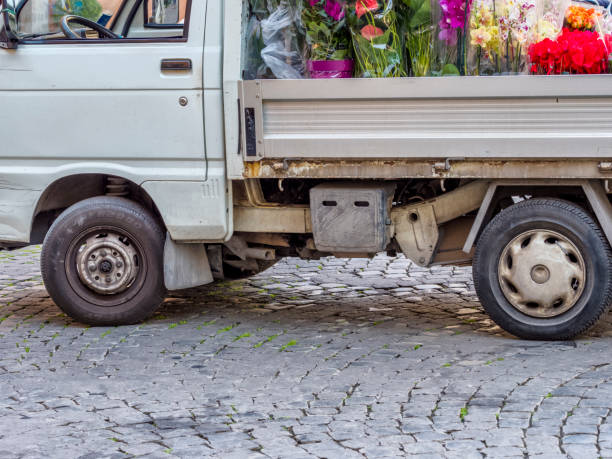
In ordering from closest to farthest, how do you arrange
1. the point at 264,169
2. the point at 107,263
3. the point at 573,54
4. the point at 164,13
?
the point at 573,54, the point at 264,169, the point at 107,263, the point at 164,13

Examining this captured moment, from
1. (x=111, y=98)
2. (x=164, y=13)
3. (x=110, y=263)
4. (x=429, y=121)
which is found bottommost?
(x=110, y=263)

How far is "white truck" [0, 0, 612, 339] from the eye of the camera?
19.7 ft

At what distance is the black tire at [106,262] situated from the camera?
671cm

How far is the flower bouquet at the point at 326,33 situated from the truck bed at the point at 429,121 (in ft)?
0.94

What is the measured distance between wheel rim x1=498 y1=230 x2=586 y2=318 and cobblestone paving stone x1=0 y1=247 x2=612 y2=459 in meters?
0.23

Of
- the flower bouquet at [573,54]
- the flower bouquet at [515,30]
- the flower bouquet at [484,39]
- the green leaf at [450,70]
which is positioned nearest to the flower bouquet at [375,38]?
the green leaf at [450,70]

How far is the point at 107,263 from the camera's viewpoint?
6.79 meters

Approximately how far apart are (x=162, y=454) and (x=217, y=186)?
2.29 meters

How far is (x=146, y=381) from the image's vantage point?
5.61 m

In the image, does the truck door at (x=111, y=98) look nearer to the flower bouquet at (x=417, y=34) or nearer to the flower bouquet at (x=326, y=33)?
the flower bouquet at (x=326, y=33)

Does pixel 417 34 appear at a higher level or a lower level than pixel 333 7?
lower

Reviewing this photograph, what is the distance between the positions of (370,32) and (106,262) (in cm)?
210

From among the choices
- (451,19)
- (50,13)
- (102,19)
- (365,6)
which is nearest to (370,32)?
(365,6)

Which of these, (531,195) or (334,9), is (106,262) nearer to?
(334,9)
